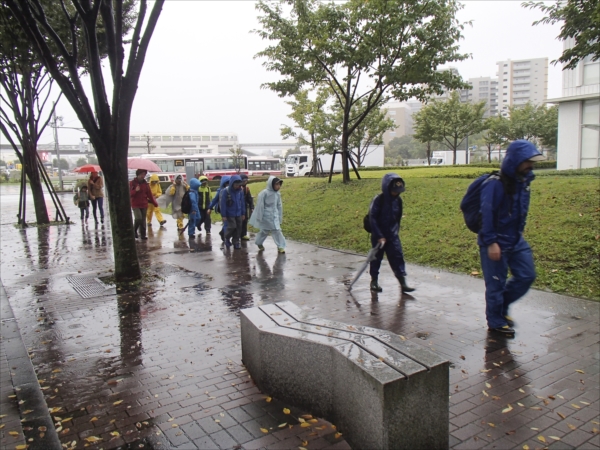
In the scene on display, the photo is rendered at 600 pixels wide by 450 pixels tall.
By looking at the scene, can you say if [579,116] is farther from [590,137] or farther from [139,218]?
[139,218]

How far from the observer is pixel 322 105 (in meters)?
37.4

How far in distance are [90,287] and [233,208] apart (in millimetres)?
3800

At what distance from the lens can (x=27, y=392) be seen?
3941 millimetres

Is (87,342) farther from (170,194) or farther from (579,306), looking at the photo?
(170,194)

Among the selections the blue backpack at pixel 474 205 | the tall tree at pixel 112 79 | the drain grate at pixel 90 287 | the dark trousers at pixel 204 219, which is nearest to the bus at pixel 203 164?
the dark trousers at pixel 204 219

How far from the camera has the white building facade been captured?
26688 millimetres

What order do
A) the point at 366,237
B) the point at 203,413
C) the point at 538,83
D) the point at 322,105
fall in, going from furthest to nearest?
the point at 538,83, the point at 322,105, the point at 366,237, the point at 203,413

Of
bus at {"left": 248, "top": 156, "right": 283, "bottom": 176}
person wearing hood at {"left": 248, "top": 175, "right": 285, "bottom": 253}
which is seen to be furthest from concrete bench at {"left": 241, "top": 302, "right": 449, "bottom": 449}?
bus at {"left": 248, "top": 156, "right": 283, "bottom": 176}

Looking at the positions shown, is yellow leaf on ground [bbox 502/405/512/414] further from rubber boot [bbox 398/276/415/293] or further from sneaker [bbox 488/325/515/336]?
rubber boot [bbox 398/276/415/293]

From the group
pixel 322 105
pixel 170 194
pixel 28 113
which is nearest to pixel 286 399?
pixel 170 194

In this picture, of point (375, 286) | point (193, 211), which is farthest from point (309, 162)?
point (375, 286)

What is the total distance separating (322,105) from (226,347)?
3435 centimetres

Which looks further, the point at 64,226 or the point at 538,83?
the point at 538,83

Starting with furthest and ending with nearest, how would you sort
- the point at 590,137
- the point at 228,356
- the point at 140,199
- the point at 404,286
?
the point at 590,137
the point at 140,199
the point at 404,286
the point at 228,356
